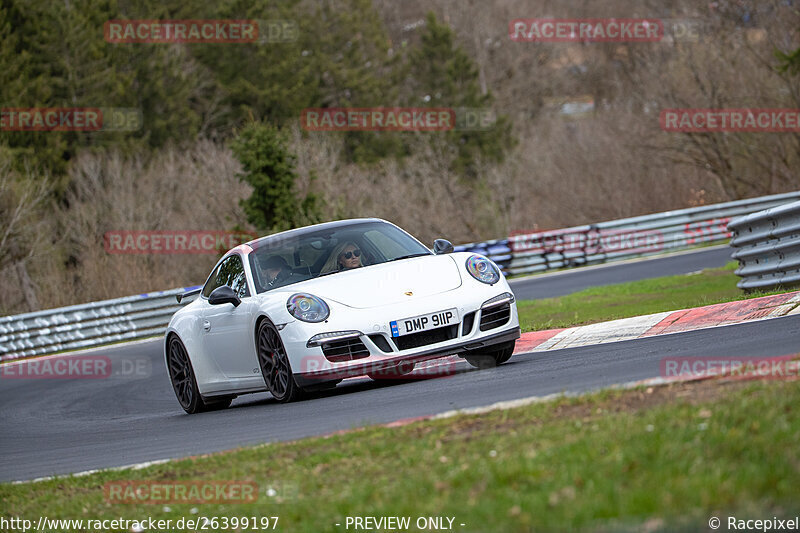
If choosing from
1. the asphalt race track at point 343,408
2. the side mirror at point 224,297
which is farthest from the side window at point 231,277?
the asphalt race track at point 343,408

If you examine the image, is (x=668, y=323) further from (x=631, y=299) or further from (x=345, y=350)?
(x=631, y=299)

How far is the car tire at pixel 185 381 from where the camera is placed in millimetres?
11117

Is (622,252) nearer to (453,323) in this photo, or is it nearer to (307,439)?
(453,323)

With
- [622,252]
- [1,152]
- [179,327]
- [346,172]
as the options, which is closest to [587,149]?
[346,172]

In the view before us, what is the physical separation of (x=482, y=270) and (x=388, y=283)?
892mm

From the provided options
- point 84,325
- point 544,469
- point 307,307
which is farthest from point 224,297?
point 84,325

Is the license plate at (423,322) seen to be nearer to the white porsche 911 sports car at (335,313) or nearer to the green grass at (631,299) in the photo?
the white porsche 911 sports car at (335,313)

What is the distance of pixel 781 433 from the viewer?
4.63 metres

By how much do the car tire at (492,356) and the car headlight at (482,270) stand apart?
58cm

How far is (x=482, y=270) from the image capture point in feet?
32.2

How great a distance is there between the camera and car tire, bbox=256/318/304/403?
9352mm

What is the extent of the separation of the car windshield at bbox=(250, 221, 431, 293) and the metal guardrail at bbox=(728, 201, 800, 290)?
4.66 meters

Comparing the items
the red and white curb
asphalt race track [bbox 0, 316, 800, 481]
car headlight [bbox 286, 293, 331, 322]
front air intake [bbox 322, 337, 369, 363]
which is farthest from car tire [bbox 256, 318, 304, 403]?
the red and white curb

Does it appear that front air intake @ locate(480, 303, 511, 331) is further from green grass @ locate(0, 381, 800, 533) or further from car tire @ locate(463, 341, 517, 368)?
green grass @ locate(0, 381, 800, 533)
